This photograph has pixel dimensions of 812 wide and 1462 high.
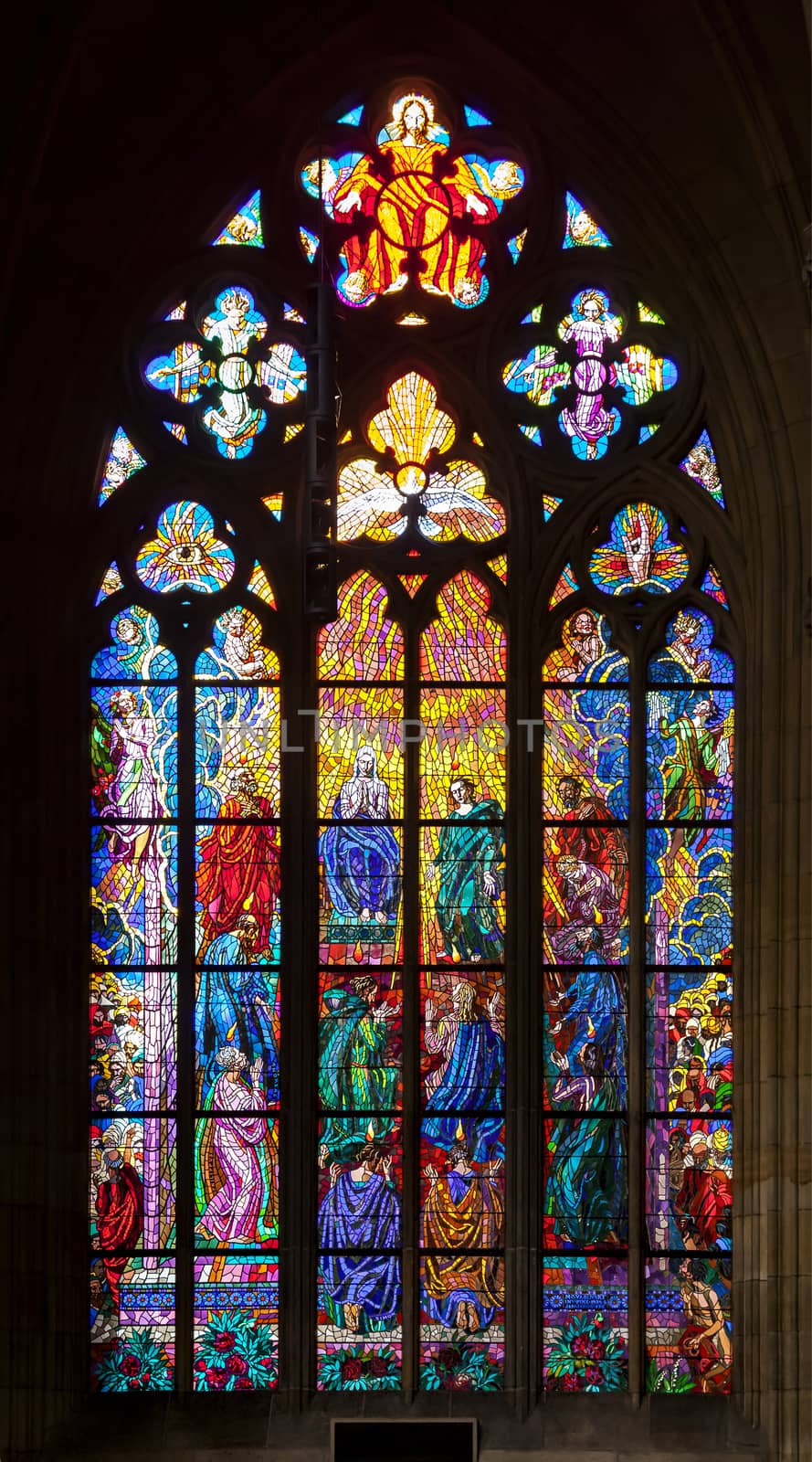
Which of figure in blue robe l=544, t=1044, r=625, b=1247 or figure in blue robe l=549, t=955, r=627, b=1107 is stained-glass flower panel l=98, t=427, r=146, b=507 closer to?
figure in blue robe l=549, t=955, r=627, b=1107

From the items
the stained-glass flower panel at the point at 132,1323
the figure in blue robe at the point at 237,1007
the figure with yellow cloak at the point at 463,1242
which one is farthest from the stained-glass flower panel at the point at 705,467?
the stained-glass flower panel at the point at 132,1323

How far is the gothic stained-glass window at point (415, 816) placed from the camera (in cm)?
1667

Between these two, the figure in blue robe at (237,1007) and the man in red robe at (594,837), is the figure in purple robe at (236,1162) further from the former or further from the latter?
the man in red robe at (594,837)

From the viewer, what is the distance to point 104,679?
56.5 feet

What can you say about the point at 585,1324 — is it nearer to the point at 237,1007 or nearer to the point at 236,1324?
the point at 236,1324

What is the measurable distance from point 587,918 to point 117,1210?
3021mm

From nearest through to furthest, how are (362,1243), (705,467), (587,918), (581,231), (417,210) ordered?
(362,1243) < (587,918) < (705,467) < (581,231) < (417,210)

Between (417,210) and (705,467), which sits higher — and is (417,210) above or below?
above

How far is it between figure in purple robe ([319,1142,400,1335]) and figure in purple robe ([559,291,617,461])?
4.24m

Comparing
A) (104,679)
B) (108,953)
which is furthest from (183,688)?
(108,953)

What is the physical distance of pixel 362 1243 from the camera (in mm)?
16719

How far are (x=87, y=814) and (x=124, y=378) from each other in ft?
8.32

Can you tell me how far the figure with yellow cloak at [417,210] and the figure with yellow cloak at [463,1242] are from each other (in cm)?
497

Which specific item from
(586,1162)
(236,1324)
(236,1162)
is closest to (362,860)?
(236,1162)
